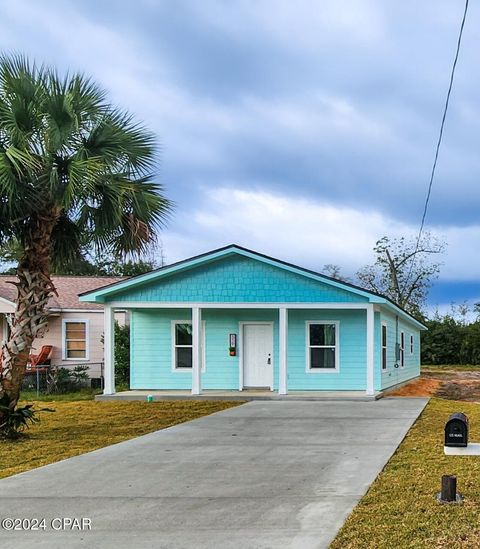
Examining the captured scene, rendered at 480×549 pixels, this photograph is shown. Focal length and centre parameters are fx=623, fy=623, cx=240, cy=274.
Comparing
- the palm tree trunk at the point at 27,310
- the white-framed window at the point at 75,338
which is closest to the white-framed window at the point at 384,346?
the white-framed window at the point at 75,338

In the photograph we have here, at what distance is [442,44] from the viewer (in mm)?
10711

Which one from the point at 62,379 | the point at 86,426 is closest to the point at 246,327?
the point at 62,379

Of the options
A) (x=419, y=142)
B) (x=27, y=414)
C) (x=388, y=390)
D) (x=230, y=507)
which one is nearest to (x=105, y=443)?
(x=27, y=414)

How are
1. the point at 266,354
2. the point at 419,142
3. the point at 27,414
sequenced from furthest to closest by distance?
the point at 266,354 → the point at 419,142 → the point at 27,414

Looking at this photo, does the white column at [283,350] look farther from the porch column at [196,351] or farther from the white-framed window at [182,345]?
the white-framed window at [182,345]

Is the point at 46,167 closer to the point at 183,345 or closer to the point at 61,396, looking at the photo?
the point at 183,345

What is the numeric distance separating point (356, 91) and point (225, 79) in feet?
9.00

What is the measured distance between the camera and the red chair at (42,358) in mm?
21500

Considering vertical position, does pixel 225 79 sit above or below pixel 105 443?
above

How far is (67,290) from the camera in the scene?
2425cm

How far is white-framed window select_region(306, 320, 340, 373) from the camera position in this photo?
1811cm

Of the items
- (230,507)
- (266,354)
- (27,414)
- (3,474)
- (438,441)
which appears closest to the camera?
(230,507)

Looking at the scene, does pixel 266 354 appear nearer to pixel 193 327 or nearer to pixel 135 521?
pixel 193 327

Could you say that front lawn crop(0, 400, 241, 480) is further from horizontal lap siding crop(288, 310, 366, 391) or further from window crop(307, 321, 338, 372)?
window crop(307, 321, 338, 372)
